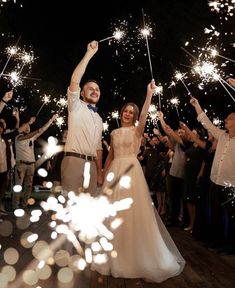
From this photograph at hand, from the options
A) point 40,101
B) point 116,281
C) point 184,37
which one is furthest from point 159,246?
point 40,101

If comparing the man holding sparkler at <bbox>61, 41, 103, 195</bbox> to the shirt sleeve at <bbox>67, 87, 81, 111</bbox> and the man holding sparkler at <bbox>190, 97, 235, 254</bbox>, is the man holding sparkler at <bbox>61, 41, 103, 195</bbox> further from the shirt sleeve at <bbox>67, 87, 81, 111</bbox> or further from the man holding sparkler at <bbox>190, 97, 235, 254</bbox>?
→ the man holding sparkler at <bbox>190, 97, 235, 254</bbox>

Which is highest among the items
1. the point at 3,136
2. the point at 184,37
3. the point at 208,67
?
the point at 184,37

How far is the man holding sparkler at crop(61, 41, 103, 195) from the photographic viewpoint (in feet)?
16.7

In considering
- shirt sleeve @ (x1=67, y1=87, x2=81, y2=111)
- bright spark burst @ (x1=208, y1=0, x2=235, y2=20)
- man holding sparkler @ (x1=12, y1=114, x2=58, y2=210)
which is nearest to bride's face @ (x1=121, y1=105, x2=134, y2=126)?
shirt sleeve @ (x1=67, y1=87, x2=81, y2=111)

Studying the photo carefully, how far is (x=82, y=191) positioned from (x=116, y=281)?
1.10 metres

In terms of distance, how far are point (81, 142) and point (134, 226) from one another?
1.26 meters

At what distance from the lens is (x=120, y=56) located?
79.1 feet

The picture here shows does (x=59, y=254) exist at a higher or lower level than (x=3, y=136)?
lower

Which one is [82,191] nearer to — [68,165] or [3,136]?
[68,165]

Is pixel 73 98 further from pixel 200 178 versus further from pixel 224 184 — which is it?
pixel 200 178

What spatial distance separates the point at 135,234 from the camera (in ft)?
17.7

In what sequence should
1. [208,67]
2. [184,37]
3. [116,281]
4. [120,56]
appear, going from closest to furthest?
[116,281]
[208,67]
[184,37]
[120,56]

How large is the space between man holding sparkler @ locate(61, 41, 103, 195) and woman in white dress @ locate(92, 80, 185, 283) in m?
0.57

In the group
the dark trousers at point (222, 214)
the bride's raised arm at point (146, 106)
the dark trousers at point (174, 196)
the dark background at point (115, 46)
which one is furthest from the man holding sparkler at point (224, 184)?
the dark background at point (115, 46)
